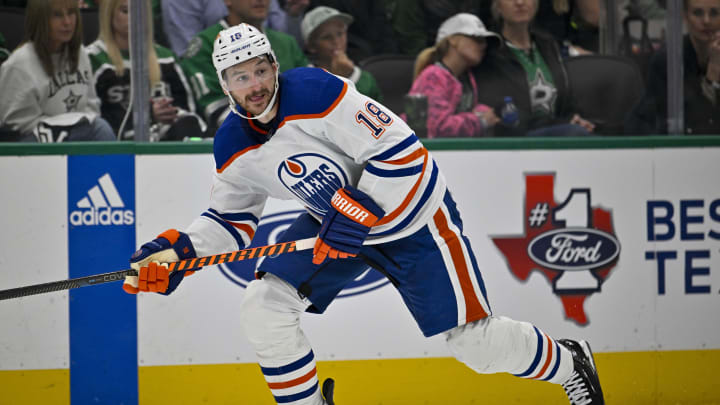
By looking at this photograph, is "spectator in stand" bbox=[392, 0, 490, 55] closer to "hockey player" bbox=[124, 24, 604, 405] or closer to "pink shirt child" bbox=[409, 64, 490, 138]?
"pink shirt child" bbox=[409, 64, 490, 138]

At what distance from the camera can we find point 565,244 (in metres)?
3.56

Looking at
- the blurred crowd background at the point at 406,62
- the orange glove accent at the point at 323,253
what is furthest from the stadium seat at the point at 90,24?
the orange glove accent at the point at 323,253

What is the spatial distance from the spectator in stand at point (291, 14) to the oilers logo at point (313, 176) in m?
1.04

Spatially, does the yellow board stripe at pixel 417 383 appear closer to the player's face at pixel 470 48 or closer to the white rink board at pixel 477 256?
the white rink board at pixel 477 256

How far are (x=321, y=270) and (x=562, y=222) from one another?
3.89ft

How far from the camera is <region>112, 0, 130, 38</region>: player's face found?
345cm

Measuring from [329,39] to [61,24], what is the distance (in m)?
1.03

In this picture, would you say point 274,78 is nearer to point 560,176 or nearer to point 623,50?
point 560,176

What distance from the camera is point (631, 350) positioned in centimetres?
359

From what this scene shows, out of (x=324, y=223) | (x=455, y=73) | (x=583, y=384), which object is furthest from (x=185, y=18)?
(x=583, y=384)

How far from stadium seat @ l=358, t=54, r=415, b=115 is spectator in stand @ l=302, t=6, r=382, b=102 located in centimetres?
3

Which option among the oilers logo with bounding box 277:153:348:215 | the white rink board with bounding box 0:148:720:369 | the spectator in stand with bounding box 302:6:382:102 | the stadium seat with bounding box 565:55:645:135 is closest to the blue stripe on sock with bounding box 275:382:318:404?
the oilers logo with bounding box 277:153:348:215

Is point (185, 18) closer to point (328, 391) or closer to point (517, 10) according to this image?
point (517, 10)

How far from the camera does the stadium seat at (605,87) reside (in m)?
3.68
